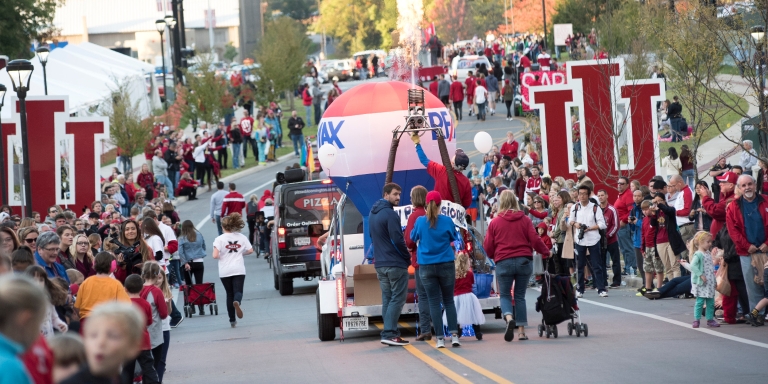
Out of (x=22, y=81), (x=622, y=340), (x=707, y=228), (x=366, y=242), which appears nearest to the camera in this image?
(x=622, y=340)

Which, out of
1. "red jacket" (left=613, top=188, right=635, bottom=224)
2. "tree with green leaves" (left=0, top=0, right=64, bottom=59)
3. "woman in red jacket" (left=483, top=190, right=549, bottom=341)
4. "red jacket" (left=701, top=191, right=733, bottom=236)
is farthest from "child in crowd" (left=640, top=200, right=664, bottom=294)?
"tree with green leaves" (left=0, top=0, right=64, bottom=59)

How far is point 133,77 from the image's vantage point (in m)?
53.6

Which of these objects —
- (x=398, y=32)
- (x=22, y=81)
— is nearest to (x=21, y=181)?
(x=22, y=81)

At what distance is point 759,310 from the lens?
14.4 meters

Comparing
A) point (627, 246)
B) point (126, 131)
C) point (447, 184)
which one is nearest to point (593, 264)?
point (627, 246)

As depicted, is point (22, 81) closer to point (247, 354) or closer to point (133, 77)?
point (247, 354)

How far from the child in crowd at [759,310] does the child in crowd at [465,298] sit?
11.2 feet

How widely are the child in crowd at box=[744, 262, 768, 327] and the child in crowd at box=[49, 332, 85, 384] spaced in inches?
435

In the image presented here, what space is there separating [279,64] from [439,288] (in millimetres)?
46002

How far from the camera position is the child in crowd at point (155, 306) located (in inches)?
452

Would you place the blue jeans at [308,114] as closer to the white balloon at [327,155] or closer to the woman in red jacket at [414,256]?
the white balloon at [327,155]

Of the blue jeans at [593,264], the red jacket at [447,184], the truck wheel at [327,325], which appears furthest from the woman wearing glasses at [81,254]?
the blue jeans at [593,264]

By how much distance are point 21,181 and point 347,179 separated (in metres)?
11.9

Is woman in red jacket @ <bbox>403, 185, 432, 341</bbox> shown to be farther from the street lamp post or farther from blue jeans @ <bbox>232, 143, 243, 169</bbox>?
blue jeans @ <bbox>232, 143, 243, 169</bbox>
